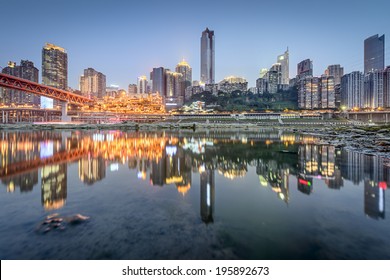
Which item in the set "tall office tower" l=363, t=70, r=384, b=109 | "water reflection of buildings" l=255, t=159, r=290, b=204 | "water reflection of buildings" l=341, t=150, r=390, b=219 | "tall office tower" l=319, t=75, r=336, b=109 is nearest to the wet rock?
"water reflection of buildings" l=255, t=159, r=290, b=204

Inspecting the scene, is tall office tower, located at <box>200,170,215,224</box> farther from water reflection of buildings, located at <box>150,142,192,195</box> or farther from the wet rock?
the wet rock

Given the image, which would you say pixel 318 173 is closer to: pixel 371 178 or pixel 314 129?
pixel 371 178

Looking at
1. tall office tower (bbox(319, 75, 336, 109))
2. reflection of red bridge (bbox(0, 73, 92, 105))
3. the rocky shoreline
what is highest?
tall office tower (bbox(319, 75, 336, 109))

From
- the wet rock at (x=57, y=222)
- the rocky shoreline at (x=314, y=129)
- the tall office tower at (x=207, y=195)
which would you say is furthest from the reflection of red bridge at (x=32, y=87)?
the wet rock at (x=57, y=222)

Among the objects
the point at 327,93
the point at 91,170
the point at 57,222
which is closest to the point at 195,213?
the point at 57,222

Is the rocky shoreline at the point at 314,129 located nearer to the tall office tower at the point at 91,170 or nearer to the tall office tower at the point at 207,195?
the tall office tower at the point at 207,195

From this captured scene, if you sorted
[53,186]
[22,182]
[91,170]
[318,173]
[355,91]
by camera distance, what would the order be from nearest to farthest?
[53,186]
[22,182]
[318,173]
[91,170]
[355,91]
